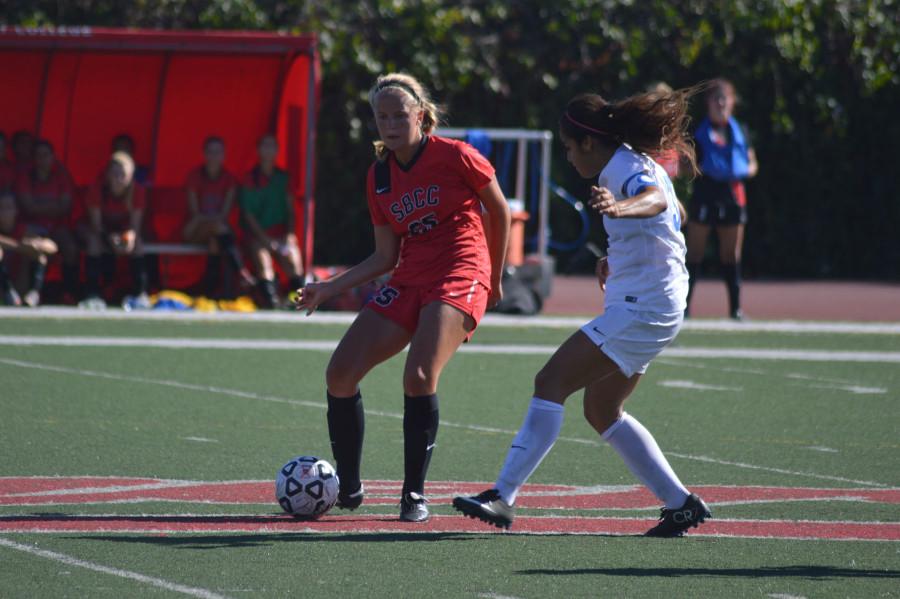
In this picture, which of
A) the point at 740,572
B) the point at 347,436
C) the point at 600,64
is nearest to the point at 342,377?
the point at 347,436

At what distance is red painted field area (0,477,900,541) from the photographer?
6863mm

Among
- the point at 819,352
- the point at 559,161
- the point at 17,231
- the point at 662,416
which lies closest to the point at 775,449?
the point at 662,416

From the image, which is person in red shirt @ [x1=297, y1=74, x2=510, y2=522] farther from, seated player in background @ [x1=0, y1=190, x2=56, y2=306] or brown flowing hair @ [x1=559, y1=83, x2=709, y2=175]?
seated player in background @ [x1=0, y1=190, x2=56, y2=306]

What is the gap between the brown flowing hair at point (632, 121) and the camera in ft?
22.3

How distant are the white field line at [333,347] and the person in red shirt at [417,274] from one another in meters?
7.00

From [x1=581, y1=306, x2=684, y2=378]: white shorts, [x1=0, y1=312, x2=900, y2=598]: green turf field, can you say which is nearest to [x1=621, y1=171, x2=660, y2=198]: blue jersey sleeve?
[x1=581, y1=306, x2=684, y2=378]: white shorts

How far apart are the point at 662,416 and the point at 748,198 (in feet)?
45.1

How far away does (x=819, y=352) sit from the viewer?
49.8 ft

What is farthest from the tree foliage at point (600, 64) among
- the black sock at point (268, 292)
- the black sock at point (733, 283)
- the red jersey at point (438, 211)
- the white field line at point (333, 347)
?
the red jersey at point (438, 211)

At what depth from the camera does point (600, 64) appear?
23219 mm

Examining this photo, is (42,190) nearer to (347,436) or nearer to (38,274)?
(38,274)

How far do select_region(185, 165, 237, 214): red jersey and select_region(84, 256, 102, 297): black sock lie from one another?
132 cm

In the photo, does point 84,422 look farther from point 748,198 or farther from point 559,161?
point 748,198

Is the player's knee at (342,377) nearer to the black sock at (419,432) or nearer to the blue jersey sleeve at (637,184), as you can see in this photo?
the black sock at (419,432)
